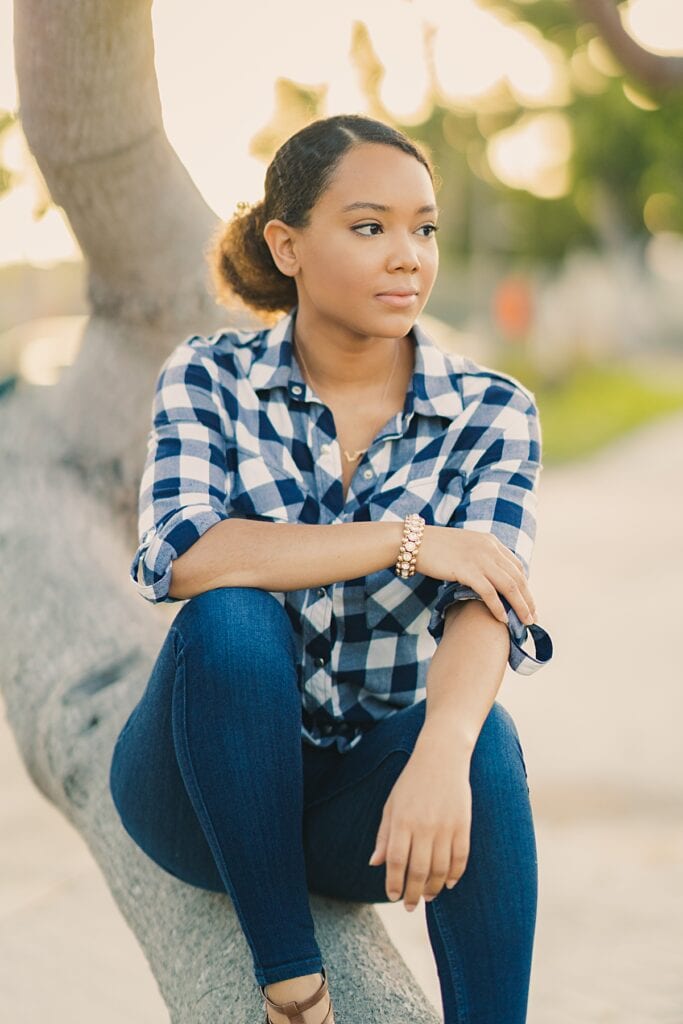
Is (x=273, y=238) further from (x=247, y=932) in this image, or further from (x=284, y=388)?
(x=247, y=932)

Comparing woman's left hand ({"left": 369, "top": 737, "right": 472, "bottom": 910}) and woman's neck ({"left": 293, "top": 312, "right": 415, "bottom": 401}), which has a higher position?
woman's neck ({"left": 293, "top": 312, "right": 415, "bottom": 401})

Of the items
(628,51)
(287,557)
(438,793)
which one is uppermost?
(628,51)

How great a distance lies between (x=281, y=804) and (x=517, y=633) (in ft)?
1.37

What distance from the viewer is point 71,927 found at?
3.35 metres

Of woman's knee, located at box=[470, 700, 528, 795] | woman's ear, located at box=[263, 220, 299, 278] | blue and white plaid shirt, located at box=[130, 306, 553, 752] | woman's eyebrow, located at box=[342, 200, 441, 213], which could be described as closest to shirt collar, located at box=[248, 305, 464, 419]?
blue and white plaid shirt, located at box=[130, 306, 553, 752]

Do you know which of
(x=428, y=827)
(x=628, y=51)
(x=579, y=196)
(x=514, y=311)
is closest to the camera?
(x=428, y=827)

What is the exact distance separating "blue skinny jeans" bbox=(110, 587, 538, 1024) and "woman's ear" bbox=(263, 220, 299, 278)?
65cm

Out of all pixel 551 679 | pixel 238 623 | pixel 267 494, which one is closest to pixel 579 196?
pixel 551 679

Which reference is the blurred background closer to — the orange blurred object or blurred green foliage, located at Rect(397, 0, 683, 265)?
the orange blurred object

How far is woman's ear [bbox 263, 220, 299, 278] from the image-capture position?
84.5 inches

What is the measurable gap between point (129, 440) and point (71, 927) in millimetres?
1331

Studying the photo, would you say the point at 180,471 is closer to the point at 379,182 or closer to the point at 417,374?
the point at 417,374

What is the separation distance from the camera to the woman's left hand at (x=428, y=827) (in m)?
1.61

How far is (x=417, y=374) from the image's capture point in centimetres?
210
